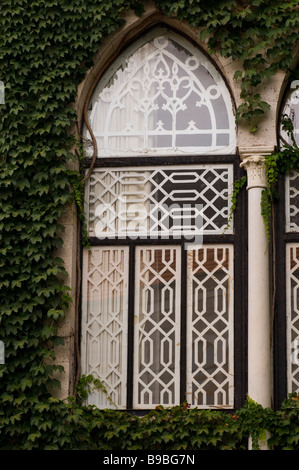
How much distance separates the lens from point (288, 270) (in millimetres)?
11250

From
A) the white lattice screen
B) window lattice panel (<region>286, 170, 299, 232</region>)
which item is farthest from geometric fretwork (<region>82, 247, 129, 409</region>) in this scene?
window lattice panel (<region>286, 170, 299, 232</region>)

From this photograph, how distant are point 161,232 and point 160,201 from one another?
1.10 ft

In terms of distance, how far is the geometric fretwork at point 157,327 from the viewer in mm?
11141

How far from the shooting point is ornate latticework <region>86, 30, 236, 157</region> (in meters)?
11.7

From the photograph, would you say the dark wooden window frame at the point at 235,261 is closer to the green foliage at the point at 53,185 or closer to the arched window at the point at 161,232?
the arched window at the point at 161,232

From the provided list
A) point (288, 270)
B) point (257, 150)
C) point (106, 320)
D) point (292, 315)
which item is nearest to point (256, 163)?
point (257, 150)

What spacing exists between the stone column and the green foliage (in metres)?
→ 0.27

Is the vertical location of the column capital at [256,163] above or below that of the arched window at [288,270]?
above

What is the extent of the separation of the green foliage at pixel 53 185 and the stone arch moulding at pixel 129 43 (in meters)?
0.10

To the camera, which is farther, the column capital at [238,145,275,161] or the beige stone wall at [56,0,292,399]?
the column capital at [238,145,275,161]

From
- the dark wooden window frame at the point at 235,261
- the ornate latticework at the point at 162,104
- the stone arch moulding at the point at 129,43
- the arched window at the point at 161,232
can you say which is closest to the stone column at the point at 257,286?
the dark wooden window frame at the point at 235,261

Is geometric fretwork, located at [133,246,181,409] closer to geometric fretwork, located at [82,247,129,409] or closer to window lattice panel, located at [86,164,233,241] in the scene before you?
geometric fretwork, located at [82,247,129,409]

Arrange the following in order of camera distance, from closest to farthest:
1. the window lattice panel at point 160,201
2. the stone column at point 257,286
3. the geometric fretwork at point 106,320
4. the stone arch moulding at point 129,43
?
the stone column at point 257,286, the geometric fretwork at point 106,320, the window lattice panel at point 160,201, the stone arch moulding at point 129,43
